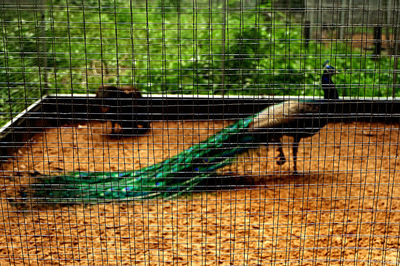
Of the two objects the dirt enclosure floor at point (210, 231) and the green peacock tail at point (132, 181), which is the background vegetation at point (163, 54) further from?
the green peacock tail at point (132, 181)

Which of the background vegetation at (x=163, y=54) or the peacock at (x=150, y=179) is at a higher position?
the background vegetation at (x=163, y=54)

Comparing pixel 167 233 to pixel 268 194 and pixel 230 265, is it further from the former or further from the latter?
pixel 268 194

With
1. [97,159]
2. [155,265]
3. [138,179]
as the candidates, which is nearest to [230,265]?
[155,265]

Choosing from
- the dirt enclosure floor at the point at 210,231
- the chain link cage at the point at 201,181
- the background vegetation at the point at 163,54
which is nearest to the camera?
the background vegetation at the point at 163,54

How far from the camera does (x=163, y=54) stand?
306 cm

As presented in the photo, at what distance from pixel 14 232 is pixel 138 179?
54.2 inches

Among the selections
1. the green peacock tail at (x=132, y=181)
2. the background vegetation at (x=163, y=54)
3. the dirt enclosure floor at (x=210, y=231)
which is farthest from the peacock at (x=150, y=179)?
the background vegetation at (x=163, y=54)

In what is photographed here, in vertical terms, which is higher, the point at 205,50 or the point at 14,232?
the point at 205,50

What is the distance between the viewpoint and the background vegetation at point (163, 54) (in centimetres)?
323

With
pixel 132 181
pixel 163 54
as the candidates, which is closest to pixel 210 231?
pixel 132 181

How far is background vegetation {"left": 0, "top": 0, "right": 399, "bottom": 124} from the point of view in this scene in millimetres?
3232

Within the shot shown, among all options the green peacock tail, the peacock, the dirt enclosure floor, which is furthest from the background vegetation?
the green peacock tail

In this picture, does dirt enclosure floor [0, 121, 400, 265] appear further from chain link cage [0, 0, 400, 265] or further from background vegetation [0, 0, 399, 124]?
background vegetation [0, 0, 399, 124]

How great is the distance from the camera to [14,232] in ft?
14.1
